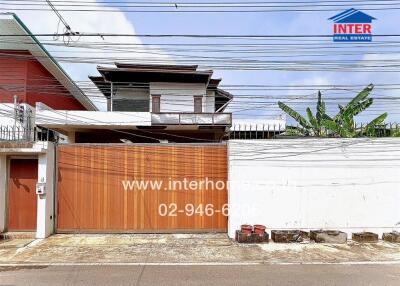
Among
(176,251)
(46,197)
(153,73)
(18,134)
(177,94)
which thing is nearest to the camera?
(176,251)

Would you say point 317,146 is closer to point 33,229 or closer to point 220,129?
point 33,229

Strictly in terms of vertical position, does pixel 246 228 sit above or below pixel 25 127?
below

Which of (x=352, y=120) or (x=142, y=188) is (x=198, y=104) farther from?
(x=142, y=188)

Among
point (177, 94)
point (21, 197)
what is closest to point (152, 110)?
point (177, 94)

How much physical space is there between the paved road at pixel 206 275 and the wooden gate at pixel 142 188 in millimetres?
4118

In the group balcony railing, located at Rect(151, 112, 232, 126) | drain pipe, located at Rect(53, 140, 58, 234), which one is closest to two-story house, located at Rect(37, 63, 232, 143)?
balcony railing, located at Rect(151, 112, 232, 126)

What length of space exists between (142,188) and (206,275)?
5392mm

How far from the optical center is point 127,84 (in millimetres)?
24422

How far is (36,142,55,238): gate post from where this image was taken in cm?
1174

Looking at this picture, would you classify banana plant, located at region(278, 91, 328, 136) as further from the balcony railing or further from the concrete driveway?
the concrete driveway

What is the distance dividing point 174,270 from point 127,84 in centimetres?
1779

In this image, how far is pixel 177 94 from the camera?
24.6 metres

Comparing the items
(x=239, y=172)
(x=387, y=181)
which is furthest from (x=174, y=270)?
(x=387, y=181)

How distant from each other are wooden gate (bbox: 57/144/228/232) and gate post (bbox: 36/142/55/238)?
313 millimetres
